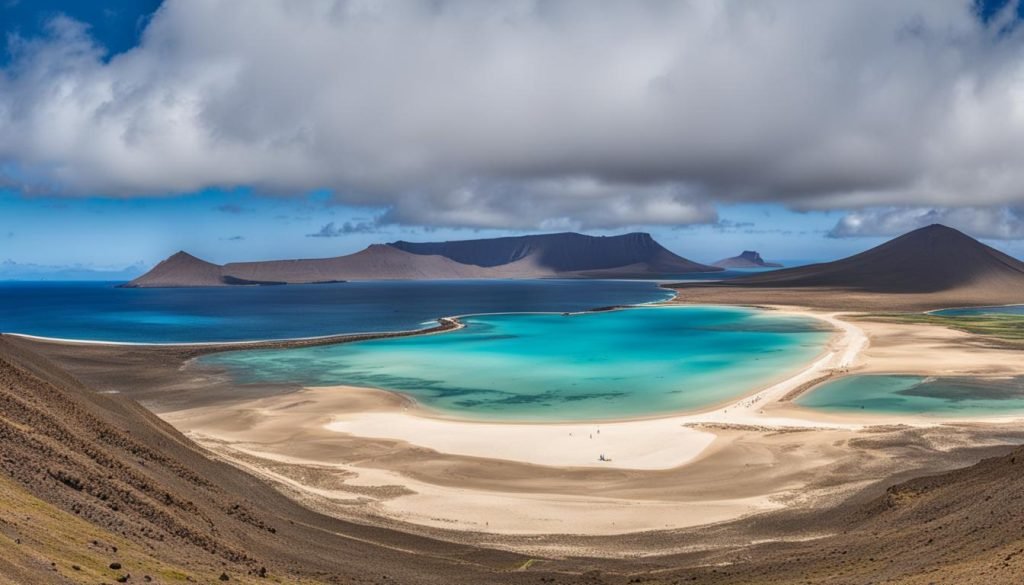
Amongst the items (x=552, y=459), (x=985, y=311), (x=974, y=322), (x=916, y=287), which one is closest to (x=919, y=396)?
(x=552, y=459)

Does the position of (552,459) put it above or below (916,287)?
below

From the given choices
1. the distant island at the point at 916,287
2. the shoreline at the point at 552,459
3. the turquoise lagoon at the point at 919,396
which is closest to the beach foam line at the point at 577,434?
the shoreline at the point at 552,459

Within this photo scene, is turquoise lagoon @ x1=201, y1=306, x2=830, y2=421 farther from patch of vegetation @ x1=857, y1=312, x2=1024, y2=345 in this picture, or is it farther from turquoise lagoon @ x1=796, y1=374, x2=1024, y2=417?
patch of vegetation @ x1=857, y1=312, x2=1024, y2=345

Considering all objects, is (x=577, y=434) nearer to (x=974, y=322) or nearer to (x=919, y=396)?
(x=919, y=396)

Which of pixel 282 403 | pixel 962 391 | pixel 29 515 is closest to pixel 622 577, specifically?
pixel 29 515

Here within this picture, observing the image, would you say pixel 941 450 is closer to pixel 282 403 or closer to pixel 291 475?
pixel 291 475

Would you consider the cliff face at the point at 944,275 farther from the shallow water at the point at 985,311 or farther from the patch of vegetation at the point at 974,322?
the patch of vegetation at the point at 974,322
